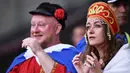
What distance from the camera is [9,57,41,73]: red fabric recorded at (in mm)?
4406

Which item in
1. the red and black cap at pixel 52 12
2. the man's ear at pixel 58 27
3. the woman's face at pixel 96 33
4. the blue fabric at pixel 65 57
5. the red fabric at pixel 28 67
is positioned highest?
the red and black cap at pixel 52 12

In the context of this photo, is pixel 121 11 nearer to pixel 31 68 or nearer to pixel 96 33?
pixel 96 33

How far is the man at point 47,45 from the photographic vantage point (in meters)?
4.39

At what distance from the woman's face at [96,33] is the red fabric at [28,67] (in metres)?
0.59

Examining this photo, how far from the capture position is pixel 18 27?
5.82 meters

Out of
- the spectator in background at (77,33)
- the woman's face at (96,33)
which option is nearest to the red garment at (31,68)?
the woman's face at (96,33)

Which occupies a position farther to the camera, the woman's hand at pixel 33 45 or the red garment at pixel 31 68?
the red garment at pixel 31 68

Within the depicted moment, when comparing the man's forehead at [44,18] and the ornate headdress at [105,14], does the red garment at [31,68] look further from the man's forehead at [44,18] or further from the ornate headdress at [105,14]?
the ornate headdress at [105,14]

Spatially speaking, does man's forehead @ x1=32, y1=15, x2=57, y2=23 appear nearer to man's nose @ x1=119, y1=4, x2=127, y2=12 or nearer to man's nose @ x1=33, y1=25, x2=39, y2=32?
man's nose @ x1=33, y1=25, x2=39, y2=32

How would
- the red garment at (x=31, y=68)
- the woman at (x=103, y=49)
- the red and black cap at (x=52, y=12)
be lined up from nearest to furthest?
the woman at (x=103, y=49), the red garment at (x=31, y=68), the red and black cap at (x=52, y=12)

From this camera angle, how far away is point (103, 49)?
405cm

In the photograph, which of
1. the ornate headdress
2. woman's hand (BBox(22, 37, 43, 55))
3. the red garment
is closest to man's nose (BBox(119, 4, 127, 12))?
the ornate headdress

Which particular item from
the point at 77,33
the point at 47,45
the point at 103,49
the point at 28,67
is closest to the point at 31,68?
the point at 28,67

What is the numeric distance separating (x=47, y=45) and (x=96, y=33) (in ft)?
1.96
